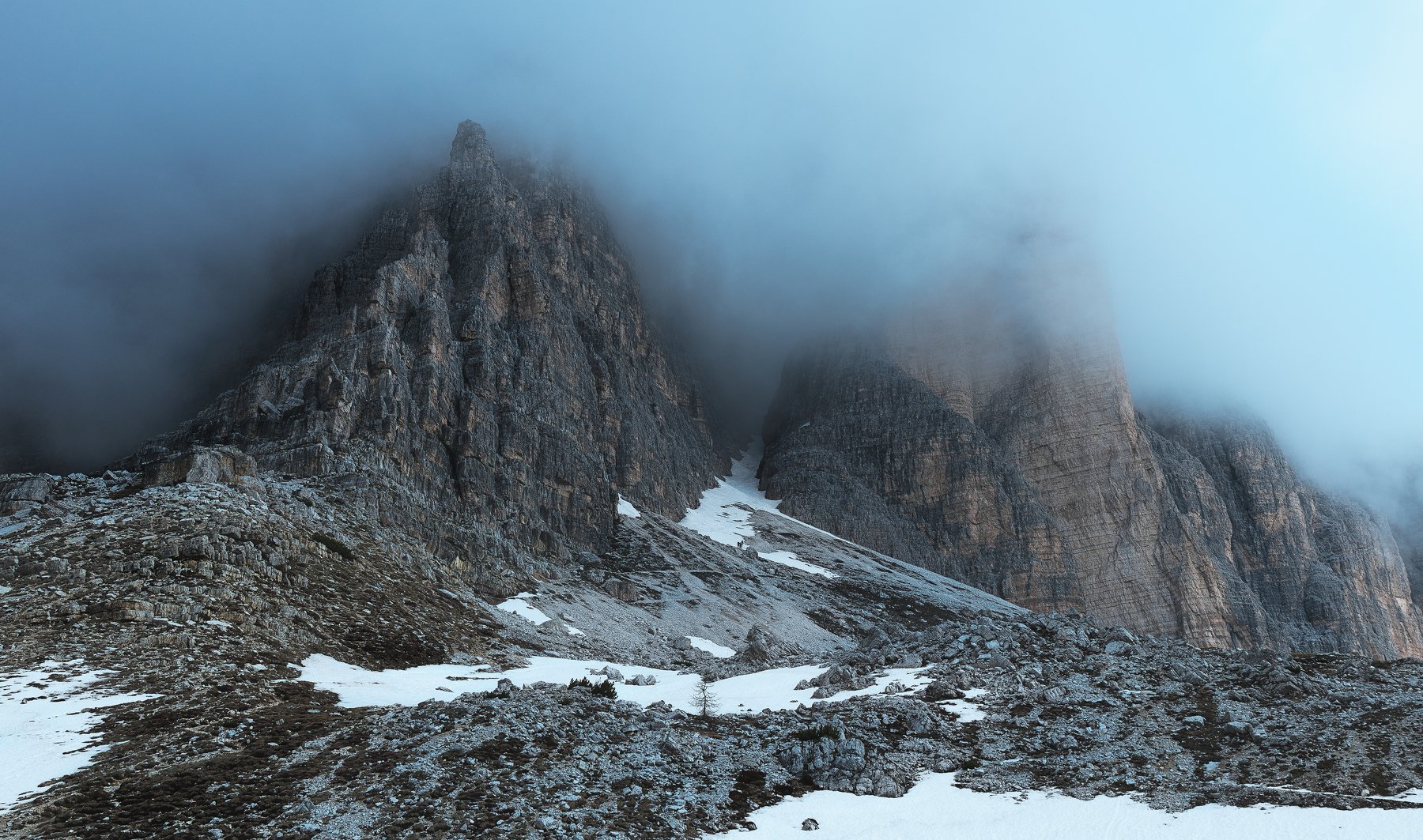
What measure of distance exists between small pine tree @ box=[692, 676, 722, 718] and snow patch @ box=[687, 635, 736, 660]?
101ft

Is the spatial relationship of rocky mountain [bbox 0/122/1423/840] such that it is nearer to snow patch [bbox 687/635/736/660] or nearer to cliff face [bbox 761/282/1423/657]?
snow patch [bbox 687/635/736/660]

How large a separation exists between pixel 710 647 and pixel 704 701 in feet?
131

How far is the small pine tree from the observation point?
31922 mm

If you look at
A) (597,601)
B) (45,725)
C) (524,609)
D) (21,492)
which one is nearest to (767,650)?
(524,609)

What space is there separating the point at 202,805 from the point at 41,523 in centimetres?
3316

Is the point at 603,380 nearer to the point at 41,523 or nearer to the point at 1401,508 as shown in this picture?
the point at 41,523

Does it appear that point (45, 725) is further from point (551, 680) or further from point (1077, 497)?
point (1077, 497)

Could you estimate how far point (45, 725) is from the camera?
82.4 ft

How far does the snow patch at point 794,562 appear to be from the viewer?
119425 mm

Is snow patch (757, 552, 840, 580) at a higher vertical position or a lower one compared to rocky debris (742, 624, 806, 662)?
higher

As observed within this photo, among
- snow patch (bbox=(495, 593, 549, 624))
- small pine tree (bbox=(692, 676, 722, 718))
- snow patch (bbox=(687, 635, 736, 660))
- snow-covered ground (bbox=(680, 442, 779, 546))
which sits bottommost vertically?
snow patch (bbox=(687, 635, 736, 660))

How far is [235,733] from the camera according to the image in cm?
2530

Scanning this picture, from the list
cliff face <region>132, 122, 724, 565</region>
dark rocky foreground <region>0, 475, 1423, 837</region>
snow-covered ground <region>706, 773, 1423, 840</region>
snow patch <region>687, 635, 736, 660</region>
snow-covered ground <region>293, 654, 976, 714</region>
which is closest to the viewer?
snow-covered ground <region>706, 773, 1423, 840</region>

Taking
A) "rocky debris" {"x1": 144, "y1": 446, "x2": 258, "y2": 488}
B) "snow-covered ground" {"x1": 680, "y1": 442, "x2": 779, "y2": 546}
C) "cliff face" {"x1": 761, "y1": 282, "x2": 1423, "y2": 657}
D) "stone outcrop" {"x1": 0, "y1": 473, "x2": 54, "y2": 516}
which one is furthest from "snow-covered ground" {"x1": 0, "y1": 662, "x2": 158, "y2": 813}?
"cliff face" {"x1": 761, "y1": 282, "x2": 1423, "y2": 657}
